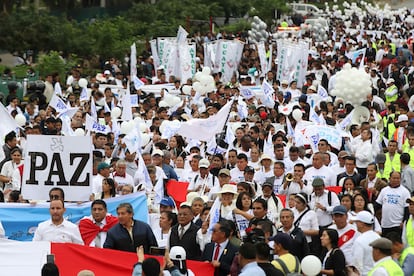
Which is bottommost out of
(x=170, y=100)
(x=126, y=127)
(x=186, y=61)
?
(x=186, y=61)

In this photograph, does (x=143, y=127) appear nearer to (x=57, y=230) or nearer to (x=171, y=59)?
(x=57, y=230)

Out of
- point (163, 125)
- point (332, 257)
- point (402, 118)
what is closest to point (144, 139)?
point (163, 125)

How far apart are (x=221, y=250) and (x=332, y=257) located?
1.07 meters

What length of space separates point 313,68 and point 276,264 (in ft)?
70.9

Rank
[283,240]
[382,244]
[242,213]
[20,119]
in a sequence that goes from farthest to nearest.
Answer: [20,119]
[242,213]
[283,240]
[382,244]

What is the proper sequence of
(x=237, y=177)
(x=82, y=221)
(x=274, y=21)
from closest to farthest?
(x=82, y=221)
(x=237, y=177)
(x=274, y=21)

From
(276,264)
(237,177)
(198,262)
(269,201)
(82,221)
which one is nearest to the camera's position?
(276,264)

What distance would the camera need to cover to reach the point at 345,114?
865 inches

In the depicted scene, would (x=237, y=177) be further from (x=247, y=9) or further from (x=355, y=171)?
(x=247, y=9)

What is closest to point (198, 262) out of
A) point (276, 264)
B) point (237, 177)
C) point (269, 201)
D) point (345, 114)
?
point (276, 264)

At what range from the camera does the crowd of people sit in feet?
38.4

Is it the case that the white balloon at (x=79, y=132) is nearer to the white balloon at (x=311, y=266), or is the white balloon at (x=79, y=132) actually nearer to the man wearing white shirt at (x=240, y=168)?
the man wearing white shirt at (x=240, y=168)

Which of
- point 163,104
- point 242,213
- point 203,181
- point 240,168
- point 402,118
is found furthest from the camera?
point 163,104

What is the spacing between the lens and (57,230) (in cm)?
1213
